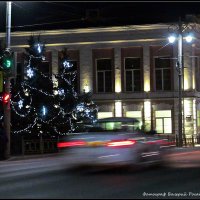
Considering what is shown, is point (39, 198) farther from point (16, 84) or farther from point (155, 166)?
point (16, 84)

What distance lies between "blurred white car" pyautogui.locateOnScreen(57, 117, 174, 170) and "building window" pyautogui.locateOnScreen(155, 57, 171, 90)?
3204 cm

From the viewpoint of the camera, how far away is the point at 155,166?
17984 mm

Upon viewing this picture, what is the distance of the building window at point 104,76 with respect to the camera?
164 ft

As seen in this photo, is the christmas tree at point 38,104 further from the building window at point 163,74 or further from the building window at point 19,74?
the building window at point 163,74

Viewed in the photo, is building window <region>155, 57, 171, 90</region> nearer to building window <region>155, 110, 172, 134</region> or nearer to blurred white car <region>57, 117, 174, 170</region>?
building window <region>155, 110, 172, 134</region>

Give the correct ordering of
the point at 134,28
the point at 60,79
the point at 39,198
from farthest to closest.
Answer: the point at 134,28, the point at 60,79, the point at 39,198

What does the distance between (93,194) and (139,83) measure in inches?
1492

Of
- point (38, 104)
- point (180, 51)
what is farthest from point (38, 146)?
point (180, 51)

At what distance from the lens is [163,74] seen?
49.2 meters

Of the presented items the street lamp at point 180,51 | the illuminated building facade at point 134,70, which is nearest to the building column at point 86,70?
the illuminated building facade at point 134,70

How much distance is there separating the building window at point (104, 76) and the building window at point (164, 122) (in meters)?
5.15

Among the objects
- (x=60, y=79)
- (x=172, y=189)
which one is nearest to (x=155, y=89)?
(x=60, y=79)

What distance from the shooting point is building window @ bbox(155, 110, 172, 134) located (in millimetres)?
48562

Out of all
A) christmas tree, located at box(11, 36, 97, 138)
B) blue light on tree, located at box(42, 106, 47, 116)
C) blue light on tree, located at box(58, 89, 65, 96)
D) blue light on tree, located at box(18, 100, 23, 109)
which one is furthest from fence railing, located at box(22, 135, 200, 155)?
blue light on tree, located at box(58, 89, 65, 96)
